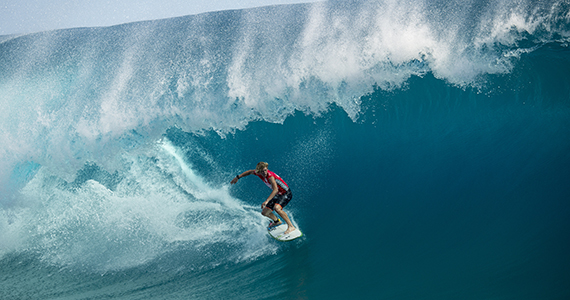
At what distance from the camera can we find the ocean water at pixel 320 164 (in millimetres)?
4184

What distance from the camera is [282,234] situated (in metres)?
4.61

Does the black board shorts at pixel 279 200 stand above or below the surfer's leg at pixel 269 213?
above

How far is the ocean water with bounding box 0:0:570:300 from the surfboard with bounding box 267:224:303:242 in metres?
0.15

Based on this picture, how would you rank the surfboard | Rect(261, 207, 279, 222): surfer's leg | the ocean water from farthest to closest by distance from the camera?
Rect(261, 207, 279, 222): surfer's leg
the surfboard
the ocean water

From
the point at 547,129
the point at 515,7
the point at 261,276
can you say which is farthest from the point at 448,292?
the point at 515,7

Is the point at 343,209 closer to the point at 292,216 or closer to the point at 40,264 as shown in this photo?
the point at 292,216

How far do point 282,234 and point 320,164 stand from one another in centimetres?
174

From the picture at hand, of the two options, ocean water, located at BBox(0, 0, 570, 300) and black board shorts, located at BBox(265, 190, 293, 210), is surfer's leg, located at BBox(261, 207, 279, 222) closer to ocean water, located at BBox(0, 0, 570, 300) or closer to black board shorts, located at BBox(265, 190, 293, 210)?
black board shorts, located at BBox(265, 190, 293, 210)

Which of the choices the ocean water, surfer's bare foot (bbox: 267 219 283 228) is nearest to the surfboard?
surfer's bare foot (bbox: 267 219 283 228)

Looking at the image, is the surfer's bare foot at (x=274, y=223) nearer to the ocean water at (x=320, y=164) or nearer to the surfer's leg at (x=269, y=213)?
the surfer's leg at (x=269, y=213)

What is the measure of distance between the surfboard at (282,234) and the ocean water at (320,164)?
0.48ft

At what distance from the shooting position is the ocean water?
4184 millimetres

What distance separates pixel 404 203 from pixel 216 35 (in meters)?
7.66

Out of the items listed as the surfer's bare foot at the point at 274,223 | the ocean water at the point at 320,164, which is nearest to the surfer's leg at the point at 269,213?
the surfer's bare foot at the point at 274,223
